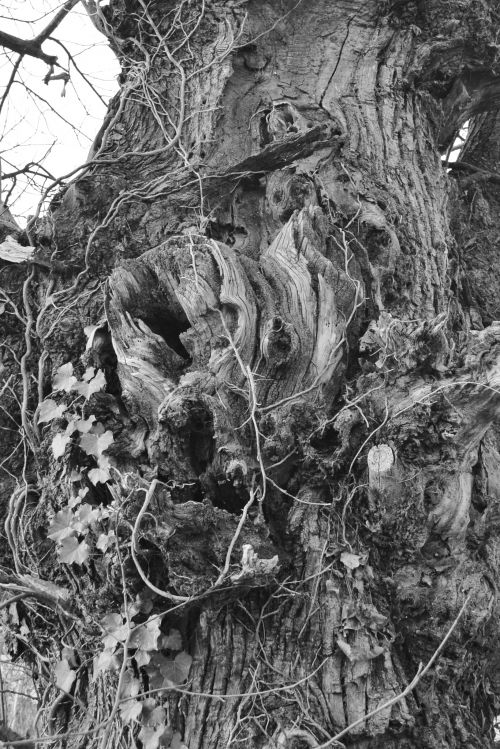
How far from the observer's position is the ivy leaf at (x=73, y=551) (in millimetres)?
2285

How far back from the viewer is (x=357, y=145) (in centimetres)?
342

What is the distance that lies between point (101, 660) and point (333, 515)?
33.7 inches

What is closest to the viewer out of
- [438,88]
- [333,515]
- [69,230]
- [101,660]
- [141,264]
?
[101,660]

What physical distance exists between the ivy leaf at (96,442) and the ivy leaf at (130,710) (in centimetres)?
76

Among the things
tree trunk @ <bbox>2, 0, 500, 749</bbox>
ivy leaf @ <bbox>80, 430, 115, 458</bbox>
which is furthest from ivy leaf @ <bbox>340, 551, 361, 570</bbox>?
ivy leaf @ <bbox>80, 430, 115, 458</bbox>

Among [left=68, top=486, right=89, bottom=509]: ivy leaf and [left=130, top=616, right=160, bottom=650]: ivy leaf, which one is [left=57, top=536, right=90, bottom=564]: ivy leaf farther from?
[left=130, top=616, right=160, bottom=650]: ivy leaf

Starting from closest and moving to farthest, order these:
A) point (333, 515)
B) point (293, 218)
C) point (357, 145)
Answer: point (333, 515) → point (293, 218) → point (357, 145)

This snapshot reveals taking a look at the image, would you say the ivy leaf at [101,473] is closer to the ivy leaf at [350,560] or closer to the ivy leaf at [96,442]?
the ivy leaf at [96,442]

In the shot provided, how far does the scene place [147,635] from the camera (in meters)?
2.13

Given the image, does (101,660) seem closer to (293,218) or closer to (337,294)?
(337,294)

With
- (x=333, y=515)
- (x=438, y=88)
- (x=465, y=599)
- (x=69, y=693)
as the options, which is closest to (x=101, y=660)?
(x=69, y=693)

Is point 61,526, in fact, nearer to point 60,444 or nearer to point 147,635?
point 60,444

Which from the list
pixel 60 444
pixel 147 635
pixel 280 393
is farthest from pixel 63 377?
pixel 147 635

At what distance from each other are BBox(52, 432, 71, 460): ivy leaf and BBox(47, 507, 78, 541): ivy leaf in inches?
9.3
